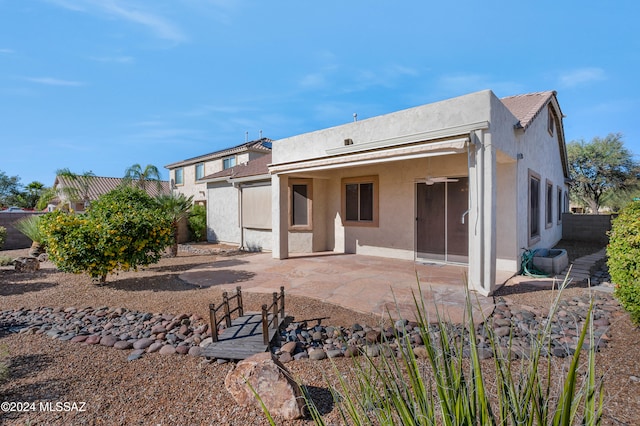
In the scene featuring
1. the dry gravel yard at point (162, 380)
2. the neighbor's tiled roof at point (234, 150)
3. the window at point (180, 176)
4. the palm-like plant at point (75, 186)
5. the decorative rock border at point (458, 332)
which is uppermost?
the neighbor's tiled roof at point (234, 150)

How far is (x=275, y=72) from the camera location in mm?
11227

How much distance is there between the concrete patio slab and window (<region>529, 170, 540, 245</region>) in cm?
370

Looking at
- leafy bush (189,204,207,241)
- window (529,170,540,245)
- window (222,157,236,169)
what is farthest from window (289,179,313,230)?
window (222,157,236,169)

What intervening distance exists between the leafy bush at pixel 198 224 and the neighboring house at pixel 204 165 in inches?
139

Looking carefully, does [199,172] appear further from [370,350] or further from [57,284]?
[370,350]

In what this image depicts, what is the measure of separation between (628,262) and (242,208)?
14.3 meters

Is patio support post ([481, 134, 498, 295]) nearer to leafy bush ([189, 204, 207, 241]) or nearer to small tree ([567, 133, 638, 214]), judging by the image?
leafy bush ([189, 204, 207, 241])

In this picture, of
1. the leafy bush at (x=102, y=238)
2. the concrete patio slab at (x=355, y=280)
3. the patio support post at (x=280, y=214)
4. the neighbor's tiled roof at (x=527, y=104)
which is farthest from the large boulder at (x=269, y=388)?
the neighbor's tiled roof at (x=527, y=104)

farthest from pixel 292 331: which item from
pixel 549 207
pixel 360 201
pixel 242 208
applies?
pixel 549 207

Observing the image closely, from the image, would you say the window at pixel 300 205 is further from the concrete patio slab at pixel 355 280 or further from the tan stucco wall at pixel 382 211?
the concrete patio slab at pixel 355 280

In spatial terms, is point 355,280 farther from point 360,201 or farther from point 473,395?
point 473,395

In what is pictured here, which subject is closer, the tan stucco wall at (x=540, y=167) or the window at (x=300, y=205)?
the tan stucco wall at (x=540, y=167)

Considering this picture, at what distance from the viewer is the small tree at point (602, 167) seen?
96.6ft

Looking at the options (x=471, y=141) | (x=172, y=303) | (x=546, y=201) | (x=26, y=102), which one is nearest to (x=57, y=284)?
(x=172, y=303)
